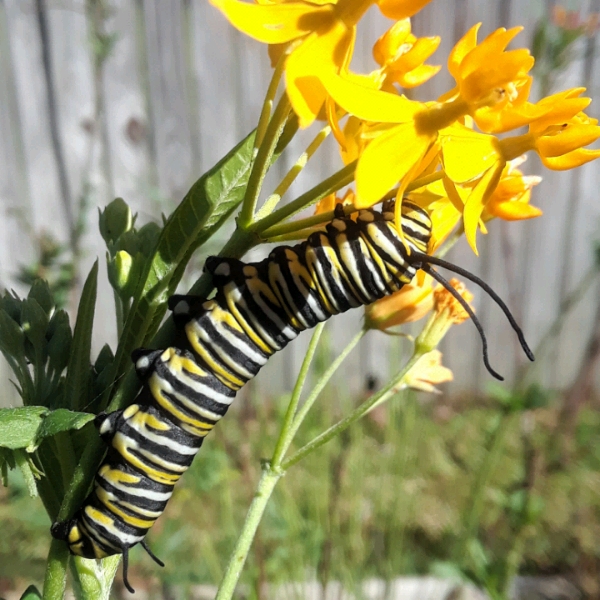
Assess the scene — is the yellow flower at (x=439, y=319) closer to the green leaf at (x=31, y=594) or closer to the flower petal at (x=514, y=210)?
the flower petal at (x=514, y=210)

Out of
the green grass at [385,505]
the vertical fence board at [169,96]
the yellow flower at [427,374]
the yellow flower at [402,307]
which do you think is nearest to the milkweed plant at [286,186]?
the yellow flower at [402,307]

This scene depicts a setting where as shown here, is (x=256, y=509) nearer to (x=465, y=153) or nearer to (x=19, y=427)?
(x=19, y=427)

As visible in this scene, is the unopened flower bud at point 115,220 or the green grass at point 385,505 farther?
the green grass at point 385,505

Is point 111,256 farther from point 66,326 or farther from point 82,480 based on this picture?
point 82,480

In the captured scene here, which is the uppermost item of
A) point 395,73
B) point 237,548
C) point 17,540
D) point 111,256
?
point 395,73

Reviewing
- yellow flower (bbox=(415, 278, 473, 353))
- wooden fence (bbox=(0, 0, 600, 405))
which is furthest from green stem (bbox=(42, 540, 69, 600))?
wooden fence (bbox=(0, 0, 600, 405))

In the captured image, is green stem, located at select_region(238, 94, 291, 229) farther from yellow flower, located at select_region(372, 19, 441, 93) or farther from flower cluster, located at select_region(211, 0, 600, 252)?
yellow flower, located at select_region(372, 19, 441, 93)

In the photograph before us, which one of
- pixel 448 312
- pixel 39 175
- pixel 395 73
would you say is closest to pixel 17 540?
pixel 39 175
